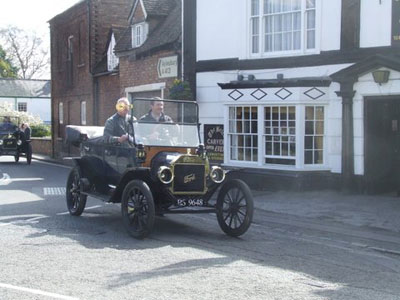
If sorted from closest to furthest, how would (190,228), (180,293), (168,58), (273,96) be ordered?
(180,293), (190,228), (273,96), (168,58)

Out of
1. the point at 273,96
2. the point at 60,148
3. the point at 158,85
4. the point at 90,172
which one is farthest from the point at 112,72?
the point at 90,172

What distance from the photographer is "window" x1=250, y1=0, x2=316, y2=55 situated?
47.2 ft

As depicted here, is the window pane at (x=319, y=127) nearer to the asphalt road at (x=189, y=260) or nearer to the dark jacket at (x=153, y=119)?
the asphalt road at (x=189, y=260)

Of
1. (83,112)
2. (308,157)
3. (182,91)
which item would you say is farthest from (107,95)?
(308,157)

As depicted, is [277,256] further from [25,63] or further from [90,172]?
[25,63]

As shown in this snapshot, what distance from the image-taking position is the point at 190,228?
9.58 m

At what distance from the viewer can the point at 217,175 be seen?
9008mm

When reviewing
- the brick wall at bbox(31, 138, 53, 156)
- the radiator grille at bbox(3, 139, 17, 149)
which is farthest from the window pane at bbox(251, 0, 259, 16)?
the brick wall at bbox(31, 138, 53, 156)

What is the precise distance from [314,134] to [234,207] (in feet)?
19.8

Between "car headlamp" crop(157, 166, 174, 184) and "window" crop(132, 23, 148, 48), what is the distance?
1336 centimetres

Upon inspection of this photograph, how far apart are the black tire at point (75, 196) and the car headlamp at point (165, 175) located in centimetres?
231

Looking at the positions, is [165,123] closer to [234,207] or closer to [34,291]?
[234,207]

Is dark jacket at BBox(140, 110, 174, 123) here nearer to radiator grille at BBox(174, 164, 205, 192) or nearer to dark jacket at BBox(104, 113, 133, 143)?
dark jacket at BBox(104, 113, 133, 143)

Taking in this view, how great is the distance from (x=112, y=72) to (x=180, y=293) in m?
19.6
